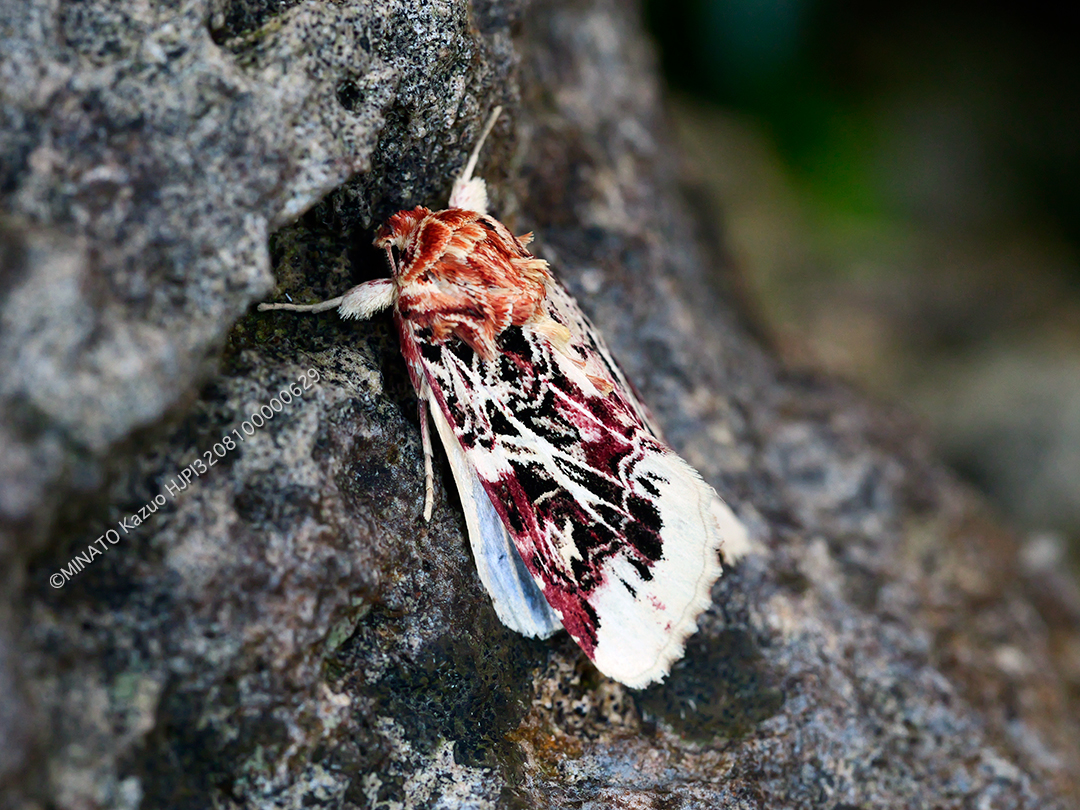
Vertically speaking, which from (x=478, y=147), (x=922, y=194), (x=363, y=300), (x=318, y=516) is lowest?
(x=922, y=194)

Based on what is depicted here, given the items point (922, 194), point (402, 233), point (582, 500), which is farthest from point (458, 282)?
point (922, 194)

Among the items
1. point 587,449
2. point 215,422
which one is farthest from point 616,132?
point 215,422

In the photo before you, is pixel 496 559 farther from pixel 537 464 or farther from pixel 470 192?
pixel 470 192

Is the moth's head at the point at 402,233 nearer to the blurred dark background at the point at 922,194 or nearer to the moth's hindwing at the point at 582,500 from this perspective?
the moth's hindwing at the point at 582,500

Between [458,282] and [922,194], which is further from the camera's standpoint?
[922,194]

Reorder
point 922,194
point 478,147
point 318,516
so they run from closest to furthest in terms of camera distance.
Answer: point 318,516, point 478,147, point 922,194

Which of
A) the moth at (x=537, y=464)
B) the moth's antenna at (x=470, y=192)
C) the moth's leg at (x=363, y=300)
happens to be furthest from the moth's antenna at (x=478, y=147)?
the moth's leg at (x=363, y=300)

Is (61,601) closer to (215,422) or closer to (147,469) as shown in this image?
(147,469)
